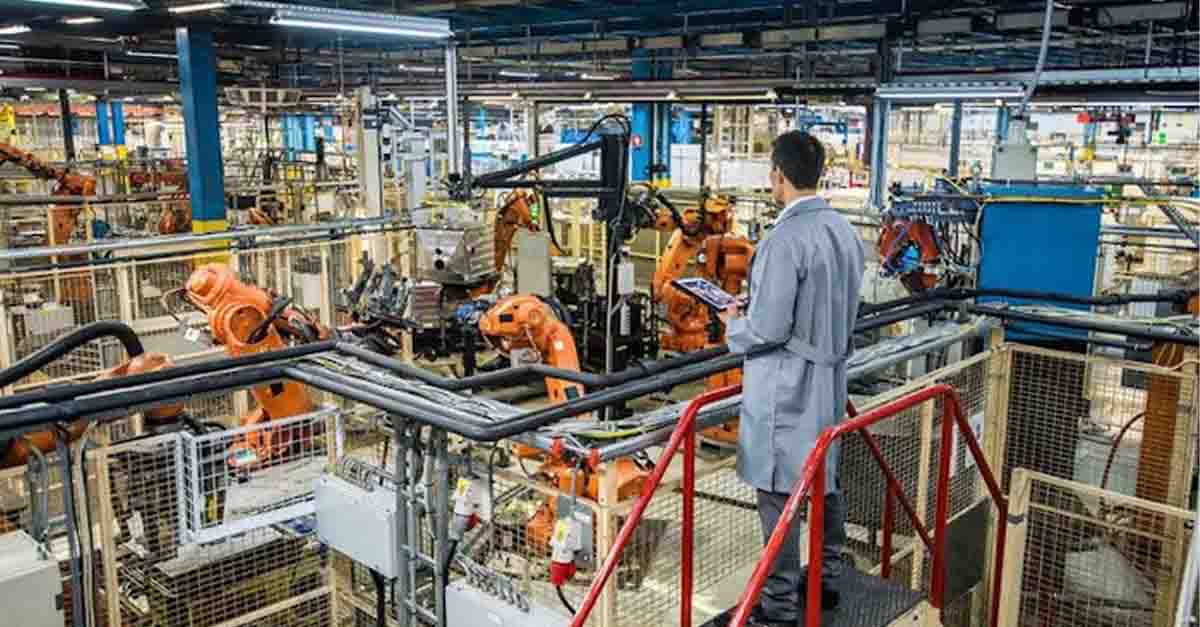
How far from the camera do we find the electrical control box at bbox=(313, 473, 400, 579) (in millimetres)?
3365

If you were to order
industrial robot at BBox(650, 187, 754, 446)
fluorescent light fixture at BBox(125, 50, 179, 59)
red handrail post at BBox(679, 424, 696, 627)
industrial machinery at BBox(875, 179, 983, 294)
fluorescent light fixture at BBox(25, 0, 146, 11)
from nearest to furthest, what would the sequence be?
1. red handrail post at BBox(679, 424, 696, 627)
2. fluorescent light fixture at BBox(25, 0, 146, 11)
3. industrial machinery at BBox(875, 179, 983, 294)
4. industrial robot at BBox(650, 187, 754, 446)
5. fluorescent light fixture at BBox(125, 50, 179, 59)

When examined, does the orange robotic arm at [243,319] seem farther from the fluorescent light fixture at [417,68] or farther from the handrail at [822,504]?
the fluorescent light fixture at [417,68]

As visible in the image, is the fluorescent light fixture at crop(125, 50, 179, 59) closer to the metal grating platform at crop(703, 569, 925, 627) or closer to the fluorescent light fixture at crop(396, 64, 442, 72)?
the fluorescent light fixture at crop(396, 64, 442, 72)

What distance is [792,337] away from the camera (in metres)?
3.20

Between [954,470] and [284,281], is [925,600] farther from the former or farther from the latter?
[284,281]

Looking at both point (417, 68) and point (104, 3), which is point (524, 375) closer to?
point (104, 3)

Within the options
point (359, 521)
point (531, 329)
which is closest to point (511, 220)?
point (531, 329)

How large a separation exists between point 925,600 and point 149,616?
3.38 m

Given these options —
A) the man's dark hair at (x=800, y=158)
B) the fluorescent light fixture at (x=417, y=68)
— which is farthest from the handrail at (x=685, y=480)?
the fluorescent light fixture at (x=417, y=68)

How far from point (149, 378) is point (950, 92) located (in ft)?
19.9

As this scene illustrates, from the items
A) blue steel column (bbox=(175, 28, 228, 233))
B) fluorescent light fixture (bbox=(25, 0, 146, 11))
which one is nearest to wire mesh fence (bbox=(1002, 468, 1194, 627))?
fluorescent light fixture (bbox=(25, 0, 146, 11))

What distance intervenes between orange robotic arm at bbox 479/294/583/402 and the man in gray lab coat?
3.64 metres

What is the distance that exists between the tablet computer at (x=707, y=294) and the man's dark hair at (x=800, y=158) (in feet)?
1.66

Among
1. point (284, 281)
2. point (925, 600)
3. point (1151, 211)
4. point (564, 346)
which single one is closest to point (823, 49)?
point (1151, 211)
